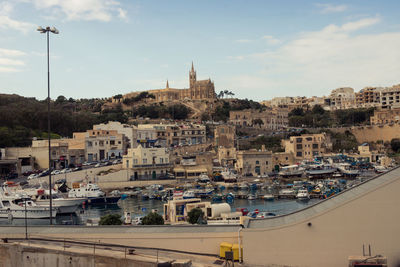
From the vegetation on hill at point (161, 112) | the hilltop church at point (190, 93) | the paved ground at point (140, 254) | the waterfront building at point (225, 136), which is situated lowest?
the paved ground at point (140, 254)

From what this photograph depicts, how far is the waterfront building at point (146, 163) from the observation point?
40.8 metres

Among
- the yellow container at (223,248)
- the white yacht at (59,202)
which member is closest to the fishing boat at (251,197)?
the white yacht at (59,202)

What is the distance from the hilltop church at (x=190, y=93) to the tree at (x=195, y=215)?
223ft

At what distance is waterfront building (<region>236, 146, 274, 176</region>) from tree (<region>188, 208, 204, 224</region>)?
2201 centimetres

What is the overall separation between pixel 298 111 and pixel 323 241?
71.3 m

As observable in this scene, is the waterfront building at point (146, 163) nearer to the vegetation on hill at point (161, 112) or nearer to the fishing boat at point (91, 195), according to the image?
the fishing boat at point (91, 195)

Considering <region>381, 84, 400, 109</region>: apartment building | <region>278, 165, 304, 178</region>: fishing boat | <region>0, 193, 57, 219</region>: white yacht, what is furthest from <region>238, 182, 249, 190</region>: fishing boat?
<region>381, 84, 400, 109</region>: apartment building

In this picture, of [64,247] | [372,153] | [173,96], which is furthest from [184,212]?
[173,96]

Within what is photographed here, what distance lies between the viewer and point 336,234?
8625 millimetres

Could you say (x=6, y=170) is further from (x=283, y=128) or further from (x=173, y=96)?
(x=173, y=96)

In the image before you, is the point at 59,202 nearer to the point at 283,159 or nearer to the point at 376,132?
the point at 283,159

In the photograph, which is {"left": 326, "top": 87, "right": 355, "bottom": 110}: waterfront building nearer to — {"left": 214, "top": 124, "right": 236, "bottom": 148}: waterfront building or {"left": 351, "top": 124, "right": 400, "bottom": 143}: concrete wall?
{"left": 351, "top": 124, "right": 400, "bottom": 143}: concrete wall

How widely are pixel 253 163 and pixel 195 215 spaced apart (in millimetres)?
23407

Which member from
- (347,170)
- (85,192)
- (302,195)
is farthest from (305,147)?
(85,192)
